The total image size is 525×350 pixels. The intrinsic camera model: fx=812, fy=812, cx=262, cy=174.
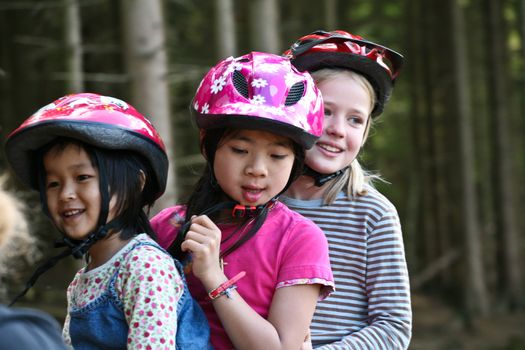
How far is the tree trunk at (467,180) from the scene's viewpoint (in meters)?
17.2

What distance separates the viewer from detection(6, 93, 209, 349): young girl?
2613 millimetres

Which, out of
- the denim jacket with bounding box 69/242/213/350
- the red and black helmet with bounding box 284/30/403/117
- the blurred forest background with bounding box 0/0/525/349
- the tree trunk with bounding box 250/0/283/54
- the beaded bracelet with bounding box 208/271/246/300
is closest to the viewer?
the denim jacket with bounding box 69/242/213/350

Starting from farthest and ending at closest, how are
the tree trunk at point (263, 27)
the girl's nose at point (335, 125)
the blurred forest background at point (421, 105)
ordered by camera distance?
1. the blurred forest background at point (421, 105)
2. the tree trunk at point (263, 27)
3. the girl's nose at point (335, 125)

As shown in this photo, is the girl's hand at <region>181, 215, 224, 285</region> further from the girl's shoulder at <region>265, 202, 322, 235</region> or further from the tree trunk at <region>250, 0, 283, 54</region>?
the tree trunk at <region>250, 0, 283, 54</region>

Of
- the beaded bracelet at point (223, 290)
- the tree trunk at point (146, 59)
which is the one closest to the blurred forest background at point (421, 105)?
the tree trunk at point (146, 59)

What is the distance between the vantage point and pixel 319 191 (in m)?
3.53

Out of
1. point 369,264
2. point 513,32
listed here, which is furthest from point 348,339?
point 513,32

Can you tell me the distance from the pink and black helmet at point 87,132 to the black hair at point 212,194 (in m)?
0.19

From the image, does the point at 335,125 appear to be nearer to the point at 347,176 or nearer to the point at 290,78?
the point at 347,176

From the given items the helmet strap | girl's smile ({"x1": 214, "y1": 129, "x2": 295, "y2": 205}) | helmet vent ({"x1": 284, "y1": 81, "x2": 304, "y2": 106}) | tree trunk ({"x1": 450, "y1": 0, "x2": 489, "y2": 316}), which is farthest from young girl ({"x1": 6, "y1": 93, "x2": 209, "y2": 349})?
tree trunk ({"x1": 450, "y1": 0, "x2": 489, "y2": 316})

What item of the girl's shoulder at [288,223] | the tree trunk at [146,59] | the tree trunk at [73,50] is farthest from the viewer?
the tree trunk at [73,50]

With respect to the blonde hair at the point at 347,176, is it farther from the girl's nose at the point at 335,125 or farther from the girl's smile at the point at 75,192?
the girl's smile at the point at 75,192

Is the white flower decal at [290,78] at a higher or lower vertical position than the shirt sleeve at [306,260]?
higher

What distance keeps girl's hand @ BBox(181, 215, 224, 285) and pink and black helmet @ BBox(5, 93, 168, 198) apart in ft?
1.18
